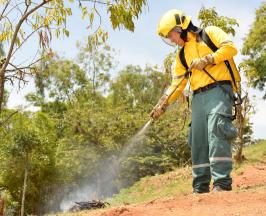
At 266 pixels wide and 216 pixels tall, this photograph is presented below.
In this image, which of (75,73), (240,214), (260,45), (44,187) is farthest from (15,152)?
(240,214)

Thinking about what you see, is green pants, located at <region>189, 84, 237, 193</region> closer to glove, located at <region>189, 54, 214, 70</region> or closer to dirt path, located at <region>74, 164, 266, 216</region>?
glove, located at <region>189, 54, 214, 70</region>

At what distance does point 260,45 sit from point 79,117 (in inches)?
575

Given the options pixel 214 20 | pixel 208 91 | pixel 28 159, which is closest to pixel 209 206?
pixel 208 91

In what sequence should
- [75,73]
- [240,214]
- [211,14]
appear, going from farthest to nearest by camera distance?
[75,73] → [211,14] → [240,214]

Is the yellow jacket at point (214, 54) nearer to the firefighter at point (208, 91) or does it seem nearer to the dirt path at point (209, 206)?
the firefighter at point (208, 91)

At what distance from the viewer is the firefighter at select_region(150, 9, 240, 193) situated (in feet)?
19.4

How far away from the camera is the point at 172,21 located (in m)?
6.20

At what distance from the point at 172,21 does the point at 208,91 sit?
96 centimetres

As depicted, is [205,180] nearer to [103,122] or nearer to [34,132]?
[34,132]

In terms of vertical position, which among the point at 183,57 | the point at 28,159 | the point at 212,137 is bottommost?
the point at 212,137

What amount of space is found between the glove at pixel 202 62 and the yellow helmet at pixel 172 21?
1.63 feet

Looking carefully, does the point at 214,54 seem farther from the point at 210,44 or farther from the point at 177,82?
the point at 177,82

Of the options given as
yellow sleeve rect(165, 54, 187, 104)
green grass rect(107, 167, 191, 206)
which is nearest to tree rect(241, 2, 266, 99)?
green grass rect(107, 167, 191, 206)

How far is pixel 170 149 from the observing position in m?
34.3
